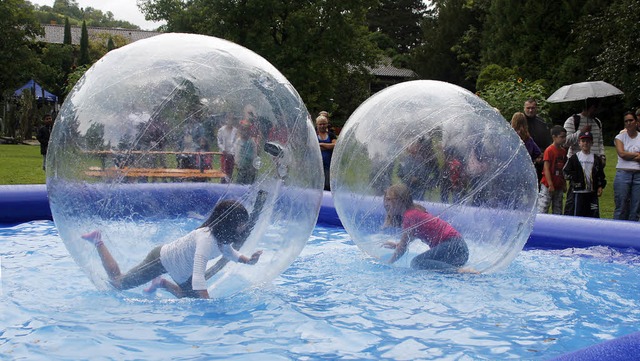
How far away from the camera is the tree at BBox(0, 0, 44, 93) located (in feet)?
102

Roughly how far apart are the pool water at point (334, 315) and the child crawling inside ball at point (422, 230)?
7.1 inches

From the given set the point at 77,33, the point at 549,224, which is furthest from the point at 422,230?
the point at 77,33

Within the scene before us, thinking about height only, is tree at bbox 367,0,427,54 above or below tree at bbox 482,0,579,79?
above

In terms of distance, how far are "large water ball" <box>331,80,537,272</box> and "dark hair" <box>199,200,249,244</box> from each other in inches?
57.2

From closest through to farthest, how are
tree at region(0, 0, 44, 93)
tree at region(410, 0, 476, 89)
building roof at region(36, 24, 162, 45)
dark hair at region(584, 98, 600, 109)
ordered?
dark hair at region(584, 98, 600, 109) → tree at region(0, 0, 44, 93) → tree at region(410, 0, 476, 89) → building roof at region(36, 24, 162, 45)

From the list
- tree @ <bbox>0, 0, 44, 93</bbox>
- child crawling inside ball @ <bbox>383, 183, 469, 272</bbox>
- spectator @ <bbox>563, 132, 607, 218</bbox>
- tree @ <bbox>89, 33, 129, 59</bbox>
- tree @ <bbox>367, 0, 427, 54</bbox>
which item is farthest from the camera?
tree @ <bbox>367, 0, 427, 54</bbox>

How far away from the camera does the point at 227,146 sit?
→ 13.5ft

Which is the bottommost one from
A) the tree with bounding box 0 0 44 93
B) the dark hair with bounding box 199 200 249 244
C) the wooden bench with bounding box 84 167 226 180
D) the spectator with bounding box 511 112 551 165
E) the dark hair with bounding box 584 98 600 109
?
the dark hair with bounding box 199 200 249 244

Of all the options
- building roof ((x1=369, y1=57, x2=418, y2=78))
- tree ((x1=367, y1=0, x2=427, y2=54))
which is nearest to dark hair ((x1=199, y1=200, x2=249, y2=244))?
building roof ((x1=369, y1=57, x2=418, y2=78))

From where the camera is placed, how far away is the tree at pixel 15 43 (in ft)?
102

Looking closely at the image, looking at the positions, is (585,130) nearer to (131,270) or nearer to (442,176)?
(442,176)

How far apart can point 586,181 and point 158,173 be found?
5495 mm

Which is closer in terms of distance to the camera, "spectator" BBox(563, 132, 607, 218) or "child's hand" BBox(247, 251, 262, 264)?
"child's hand" BBox(247, 251, 262, 264)

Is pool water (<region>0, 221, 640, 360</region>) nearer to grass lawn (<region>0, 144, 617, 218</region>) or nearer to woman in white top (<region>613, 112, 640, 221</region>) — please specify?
woman in white top (<region>613, 112, 640, 221</region>)
